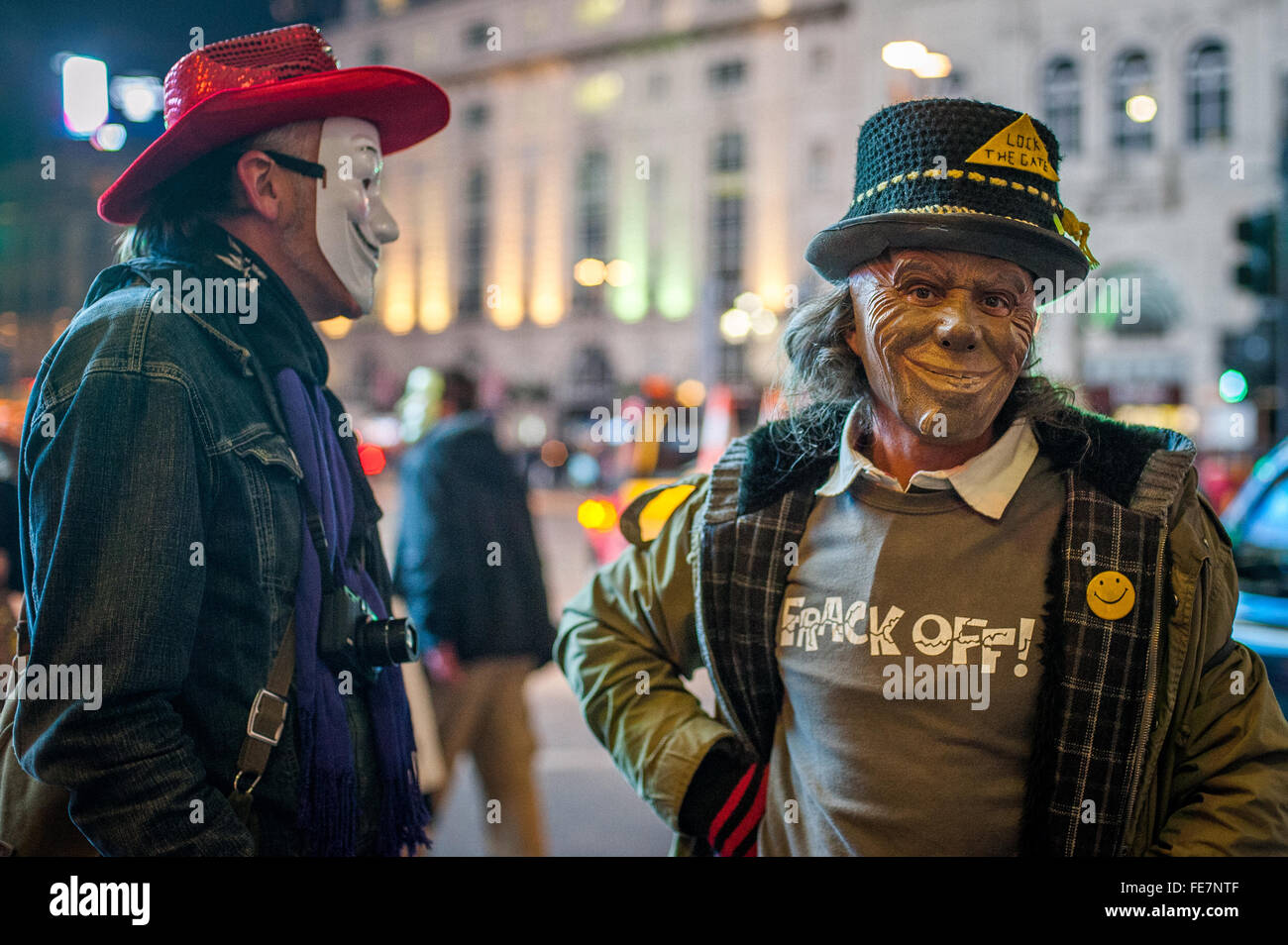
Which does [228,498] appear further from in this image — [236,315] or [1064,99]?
[1064,99]

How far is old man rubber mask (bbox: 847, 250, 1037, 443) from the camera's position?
1710 mm

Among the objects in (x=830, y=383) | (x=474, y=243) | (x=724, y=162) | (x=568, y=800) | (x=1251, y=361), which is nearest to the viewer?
(x=830, y=383)

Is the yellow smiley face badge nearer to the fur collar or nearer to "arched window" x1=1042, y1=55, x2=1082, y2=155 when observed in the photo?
the fur collar

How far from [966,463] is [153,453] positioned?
1.38 meters

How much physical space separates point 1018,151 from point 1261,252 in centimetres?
582

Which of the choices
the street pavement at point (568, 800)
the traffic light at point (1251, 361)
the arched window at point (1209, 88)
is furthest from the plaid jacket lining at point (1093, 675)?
the arched window at point (1209, 88)

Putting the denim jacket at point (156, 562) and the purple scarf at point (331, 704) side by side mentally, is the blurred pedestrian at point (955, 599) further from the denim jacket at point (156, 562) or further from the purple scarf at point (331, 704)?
→ the denim jacket at point (156, 562)

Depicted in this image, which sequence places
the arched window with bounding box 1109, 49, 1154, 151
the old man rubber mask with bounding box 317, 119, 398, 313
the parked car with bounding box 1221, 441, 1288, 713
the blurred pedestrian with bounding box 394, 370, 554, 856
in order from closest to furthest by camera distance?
the old man rubber mask with bounding box 317, 119, 398, 313, the parked car with bounding box 1221, 441, 1288, 713, the blurred pedestrian with bounding box 394, 370, 554, 856, the arched window with bounding box 1109, 49, 1154, 151

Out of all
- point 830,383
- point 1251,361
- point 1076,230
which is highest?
point 1251,361

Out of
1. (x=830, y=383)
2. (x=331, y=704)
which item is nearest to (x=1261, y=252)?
(x=830, y=383)

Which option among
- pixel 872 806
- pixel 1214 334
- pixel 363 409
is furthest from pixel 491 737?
pixel 363 409

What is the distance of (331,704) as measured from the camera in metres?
1.79

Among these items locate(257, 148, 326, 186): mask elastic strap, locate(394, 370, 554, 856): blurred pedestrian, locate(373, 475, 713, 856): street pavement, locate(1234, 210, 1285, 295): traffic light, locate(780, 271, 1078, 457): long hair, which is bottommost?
locate(373, 475, 713, 856): street pavement

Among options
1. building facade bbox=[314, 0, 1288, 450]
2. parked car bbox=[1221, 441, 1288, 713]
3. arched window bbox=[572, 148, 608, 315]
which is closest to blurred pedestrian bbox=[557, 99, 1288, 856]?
parked car bbox=[1221, 441, 1288, 713]
